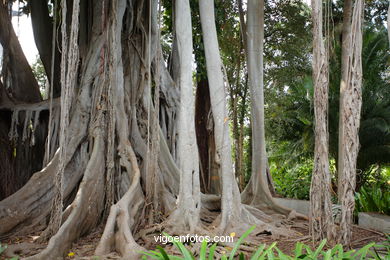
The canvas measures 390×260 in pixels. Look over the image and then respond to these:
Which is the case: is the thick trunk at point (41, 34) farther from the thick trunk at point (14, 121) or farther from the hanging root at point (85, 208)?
the hanging root at point (85, 208)

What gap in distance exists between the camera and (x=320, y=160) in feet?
11.3

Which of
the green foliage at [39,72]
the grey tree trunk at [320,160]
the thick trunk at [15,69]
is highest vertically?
the green foliage at [39,72]

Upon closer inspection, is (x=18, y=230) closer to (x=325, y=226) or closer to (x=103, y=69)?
(x=103, y=69)

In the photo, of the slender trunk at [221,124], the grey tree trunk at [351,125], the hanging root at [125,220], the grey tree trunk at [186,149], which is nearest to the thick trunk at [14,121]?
the hanging root at [125,220]

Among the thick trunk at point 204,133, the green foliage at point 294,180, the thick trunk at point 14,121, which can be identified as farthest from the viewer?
the green foliage at point 294,180

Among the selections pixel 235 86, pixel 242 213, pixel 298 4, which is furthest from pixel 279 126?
pixel 242 213

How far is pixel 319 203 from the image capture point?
340cm

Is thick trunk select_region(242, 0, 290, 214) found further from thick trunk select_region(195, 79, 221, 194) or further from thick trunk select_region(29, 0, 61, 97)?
thick trunk select_region(29, 0, 61, 97)

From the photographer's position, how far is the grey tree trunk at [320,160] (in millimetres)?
3398

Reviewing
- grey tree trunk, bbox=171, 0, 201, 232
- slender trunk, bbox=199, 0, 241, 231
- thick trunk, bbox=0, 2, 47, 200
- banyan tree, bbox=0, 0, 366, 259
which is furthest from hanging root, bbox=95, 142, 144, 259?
thick trunk, bbox=0, 2, 47, 200

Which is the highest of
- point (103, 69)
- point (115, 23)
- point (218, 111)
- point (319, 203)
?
point (115, 23)

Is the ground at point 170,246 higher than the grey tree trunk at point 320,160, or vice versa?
the grey tree trunk at point 320,160

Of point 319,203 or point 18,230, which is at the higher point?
point 319,203

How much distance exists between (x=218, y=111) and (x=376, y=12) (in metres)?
6.36
